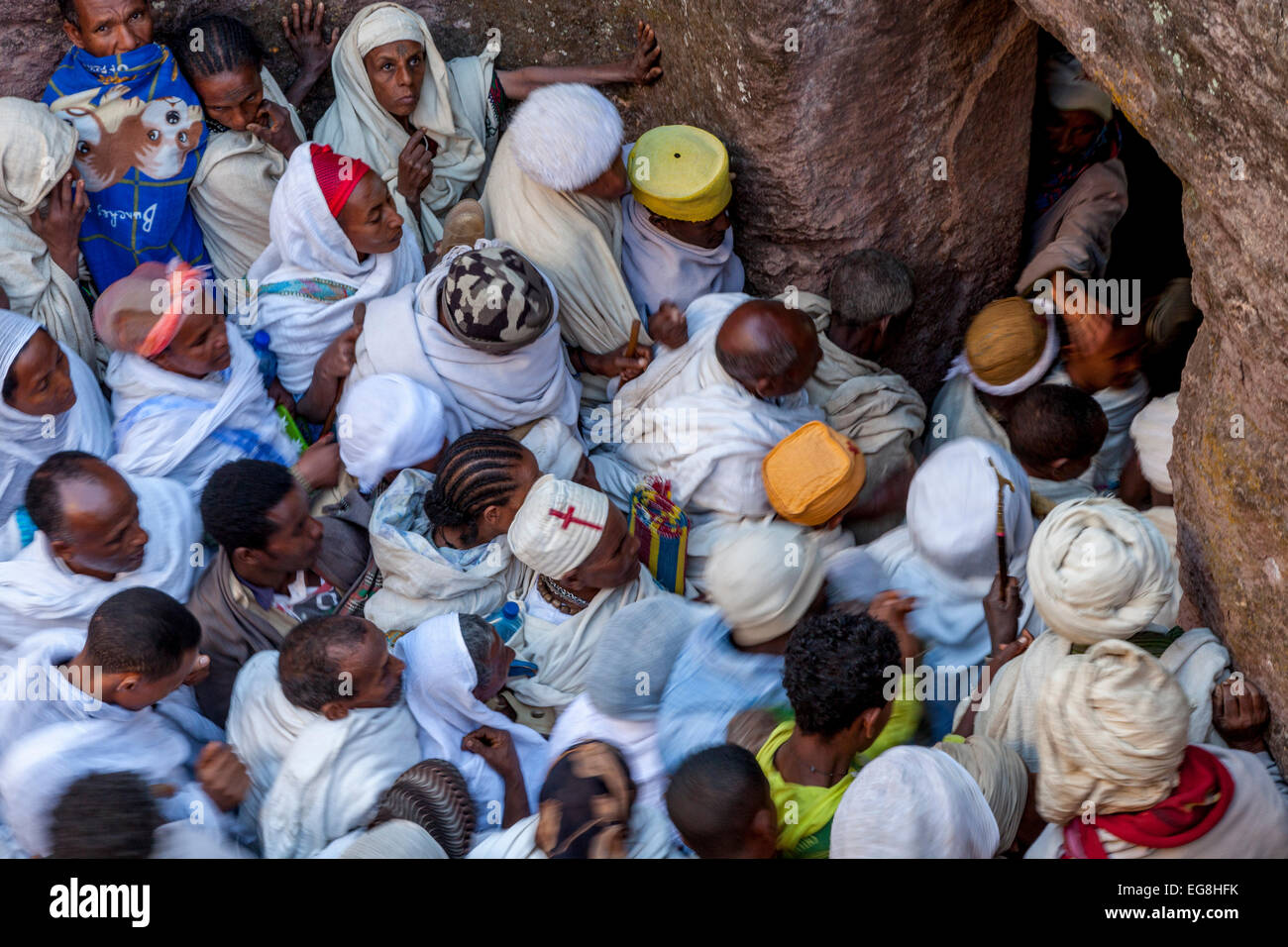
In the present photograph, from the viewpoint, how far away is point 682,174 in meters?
5.02

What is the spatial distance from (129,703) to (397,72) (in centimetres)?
292

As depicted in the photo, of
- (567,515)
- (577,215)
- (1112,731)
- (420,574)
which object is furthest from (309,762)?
(577,215)

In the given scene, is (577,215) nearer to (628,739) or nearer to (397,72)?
(397,72)

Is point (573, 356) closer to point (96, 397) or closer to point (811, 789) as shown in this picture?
point (96, 397)

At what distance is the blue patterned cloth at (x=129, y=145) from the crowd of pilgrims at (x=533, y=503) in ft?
0.05

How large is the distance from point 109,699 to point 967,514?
2.54 metres

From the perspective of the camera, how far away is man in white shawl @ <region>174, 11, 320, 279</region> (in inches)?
201

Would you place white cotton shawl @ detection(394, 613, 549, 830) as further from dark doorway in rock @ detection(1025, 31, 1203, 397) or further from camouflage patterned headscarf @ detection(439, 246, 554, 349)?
dark doorway in rock @ detection(1025, 31, 1203, 397)

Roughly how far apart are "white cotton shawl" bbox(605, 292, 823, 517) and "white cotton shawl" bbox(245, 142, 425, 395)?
1.15 metres

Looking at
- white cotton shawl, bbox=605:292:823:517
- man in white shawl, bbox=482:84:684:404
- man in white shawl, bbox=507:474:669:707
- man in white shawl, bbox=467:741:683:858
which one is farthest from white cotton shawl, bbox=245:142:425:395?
man in white shawl, bbox=467:741:683:858

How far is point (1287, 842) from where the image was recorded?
3.00m

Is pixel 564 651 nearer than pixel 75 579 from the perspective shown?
No

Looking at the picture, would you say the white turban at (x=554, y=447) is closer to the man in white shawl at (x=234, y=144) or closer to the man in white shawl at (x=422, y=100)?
the man in white shawl at (x=422, y=100)

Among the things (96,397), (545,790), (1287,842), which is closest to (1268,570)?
(1287,842)
